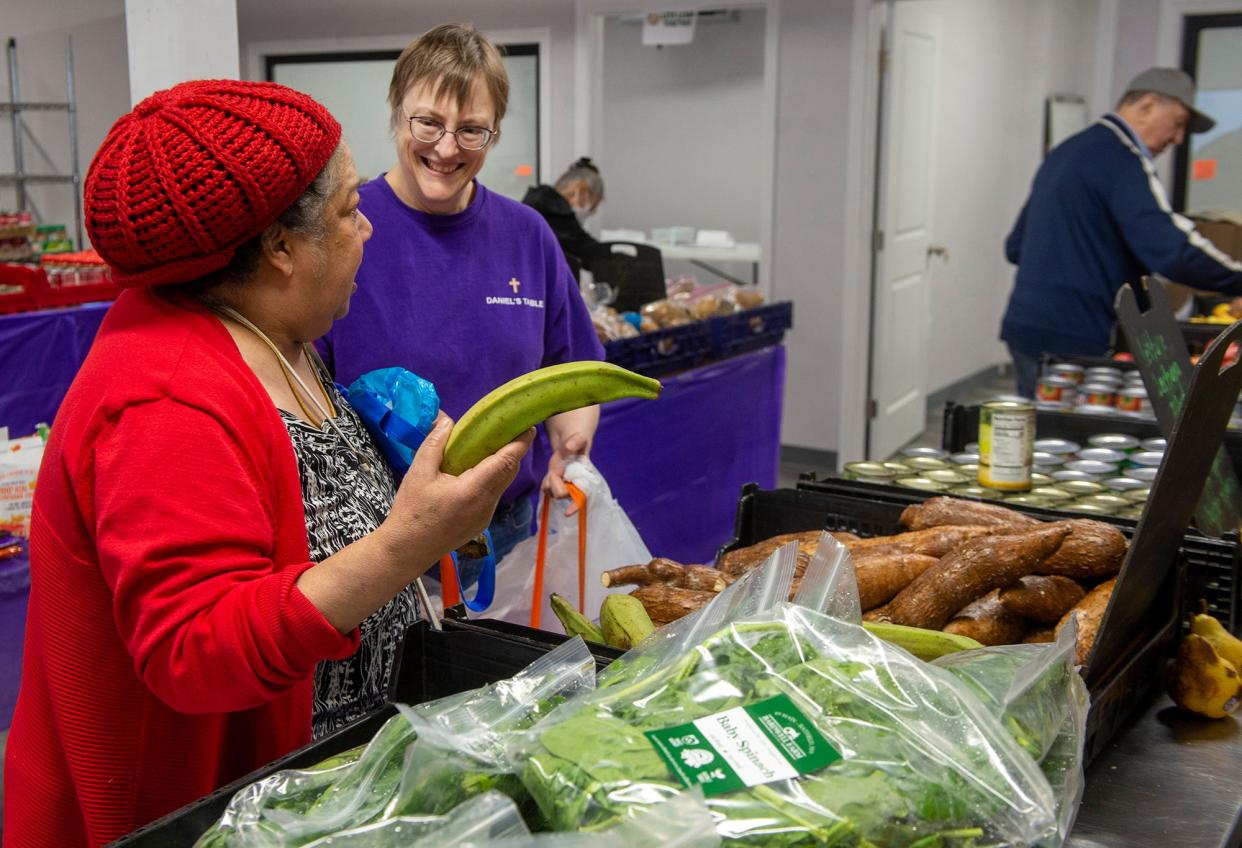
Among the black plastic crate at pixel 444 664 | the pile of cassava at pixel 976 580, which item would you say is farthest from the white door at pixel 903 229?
the black plastic crate at pixel 444 664

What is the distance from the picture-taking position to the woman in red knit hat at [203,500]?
1156 mm

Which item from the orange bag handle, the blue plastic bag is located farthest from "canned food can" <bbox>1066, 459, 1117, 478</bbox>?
the blue plastic bag

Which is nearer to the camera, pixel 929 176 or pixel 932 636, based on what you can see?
pixel 932 636

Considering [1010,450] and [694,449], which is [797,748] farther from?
[694,449]

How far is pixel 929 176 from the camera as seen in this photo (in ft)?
24.4

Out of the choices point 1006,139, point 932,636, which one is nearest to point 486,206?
point 932,636

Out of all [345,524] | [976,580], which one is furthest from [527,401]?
[976,580]

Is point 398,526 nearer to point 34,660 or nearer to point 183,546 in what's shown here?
point 183,546

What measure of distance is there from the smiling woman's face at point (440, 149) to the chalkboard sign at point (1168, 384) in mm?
1211

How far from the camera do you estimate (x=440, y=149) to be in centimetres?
223

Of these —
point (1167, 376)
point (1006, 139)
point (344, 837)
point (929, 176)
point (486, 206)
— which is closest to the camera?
point (344, 837)

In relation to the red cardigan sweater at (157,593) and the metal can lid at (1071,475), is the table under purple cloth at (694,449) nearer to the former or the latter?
the metal can lid at (1071,475)

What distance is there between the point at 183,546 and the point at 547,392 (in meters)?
0.40

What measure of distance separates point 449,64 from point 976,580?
131cm
